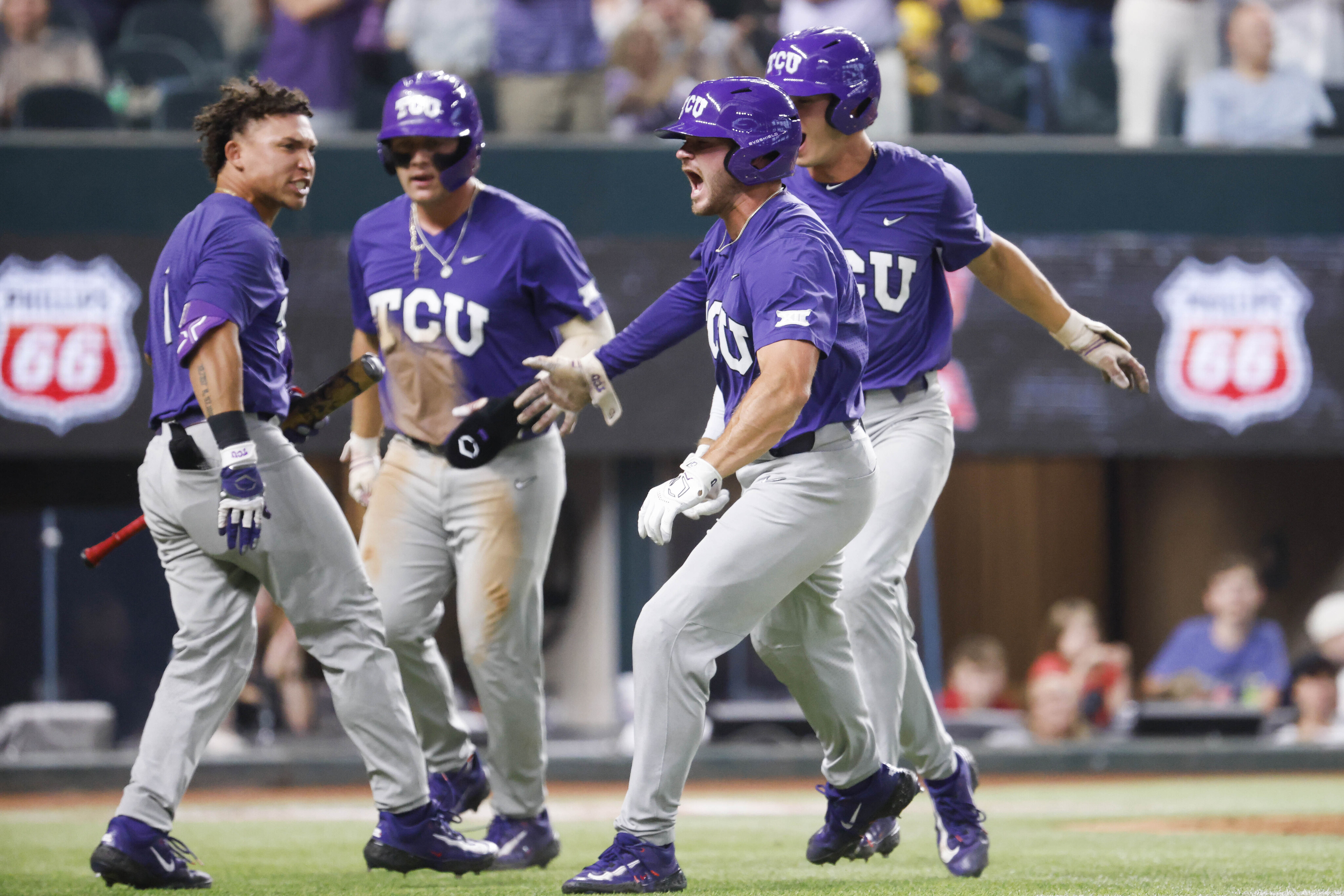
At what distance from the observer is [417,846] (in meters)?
4.77

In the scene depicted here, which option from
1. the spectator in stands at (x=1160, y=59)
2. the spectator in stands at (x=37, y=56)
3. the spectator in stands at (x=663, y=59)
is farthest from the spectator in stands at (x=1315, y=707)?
the spectator in stands at (x=37, y=56)

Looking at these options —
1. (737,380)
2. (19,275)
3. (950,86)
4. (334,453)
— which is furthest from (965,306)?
(737,380)

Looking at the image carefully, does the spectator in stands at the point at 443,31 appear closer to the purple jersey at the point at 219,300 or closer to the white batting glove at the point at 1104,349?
the purple jersey at the point at 219,300

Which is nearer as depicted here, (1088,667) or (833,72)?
(833,72)

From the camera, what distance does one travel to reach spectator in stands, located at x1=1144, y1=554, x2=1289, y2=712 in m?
10.6

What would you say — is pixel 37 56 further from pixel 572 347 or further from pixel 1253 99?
pixel 1253 99

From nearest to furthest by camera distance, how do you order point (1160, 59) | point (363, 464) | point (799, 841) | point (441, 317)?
point (441, 317) → point (363, 464) → point (799, 841) → point (1160, 59)

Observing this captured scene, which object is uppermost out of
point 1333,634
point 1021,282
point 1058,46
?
point 1058,46

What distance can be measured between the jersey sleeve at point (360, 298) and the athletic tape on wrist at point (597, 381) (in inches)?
41.7

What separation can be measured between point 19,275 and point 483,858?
6.43 meters

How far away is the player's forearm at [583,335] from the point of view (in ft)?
17.3

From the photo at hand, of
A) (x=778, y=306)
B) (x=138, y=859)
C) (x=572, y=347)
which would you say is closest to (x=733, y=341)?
(x=778, y=306)

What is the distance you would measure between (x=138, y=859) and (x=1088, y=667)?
751 cm

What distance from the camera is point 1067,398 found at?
10.5 m
